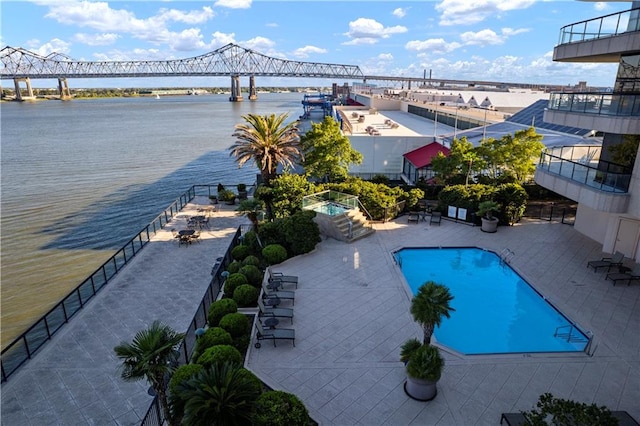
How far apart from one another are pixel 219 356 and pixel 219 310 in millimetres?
3125

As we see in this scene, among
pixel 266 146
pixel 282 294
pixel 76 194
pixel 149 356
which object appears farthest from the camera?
pixel 76 194

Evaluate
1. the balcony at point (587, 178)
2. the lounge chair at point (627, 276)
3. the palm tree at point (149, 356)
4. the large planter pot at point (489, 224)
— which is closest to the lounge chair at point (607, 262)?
the lounge chair at point (627, 276)

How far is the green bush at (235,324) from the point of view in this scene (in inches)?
469

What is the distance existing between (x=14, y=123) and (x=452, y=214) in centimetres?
11814

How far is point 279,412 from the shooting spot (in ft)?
26.3

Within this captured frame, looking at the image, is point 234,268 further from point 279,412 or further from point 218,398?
point 218,398

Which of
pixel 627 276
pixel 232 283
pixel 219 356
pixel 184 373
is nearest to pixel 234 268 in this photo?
pixel 232 283

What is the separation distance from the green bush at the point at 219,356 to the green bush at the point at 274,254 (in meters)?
7.25

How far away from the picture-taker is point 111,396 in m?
10.9

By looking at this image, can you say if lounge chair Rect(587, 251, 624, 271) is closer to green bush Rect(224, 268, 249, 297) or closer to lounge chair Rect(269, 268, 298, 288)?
lounge chair Rect(269, 268, 298, 288)

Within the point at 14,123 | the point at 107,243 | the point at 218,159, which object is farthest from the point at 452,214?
the point at 14,123

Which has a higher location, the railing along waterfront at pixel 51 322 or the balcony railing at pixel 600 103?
the balcony railing at pixel 600 103

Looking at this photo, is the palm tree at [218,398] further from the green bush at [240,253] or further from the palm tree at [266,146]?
the palm tree at [266,146]

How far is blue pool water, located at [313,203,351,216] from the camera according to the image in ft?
67.1
